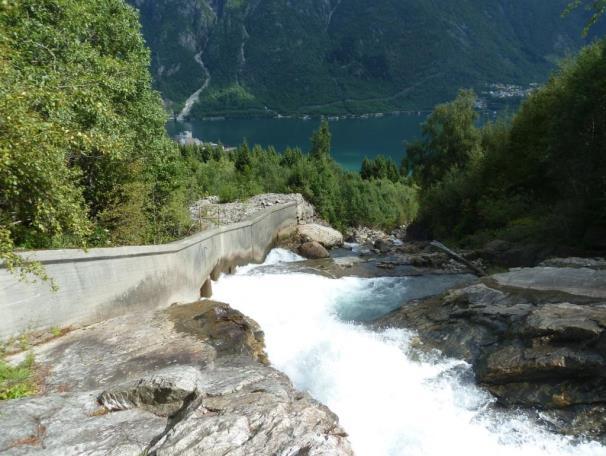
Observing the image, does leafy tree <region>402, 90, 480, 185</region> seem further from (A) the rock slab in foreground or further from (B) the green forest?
(A) the rock slab in foreground

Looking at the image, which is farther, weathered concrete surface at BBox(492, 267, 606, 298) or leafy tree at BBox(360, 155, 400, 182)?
leafy tree at BBox(360, 155, 400, 182)

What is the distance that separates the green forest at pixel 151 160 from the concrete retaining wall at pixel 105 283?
0.56 metres

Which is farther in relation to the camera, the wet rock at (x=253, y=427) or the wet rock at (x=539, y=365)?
the wet rock at (x=539, y=365)

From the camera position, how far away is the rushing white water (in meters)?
6.70

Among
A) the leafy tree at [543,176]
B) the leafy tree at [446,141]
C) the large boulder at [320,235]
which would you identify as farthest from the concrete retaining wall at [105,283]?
the leafy tree at [446,141]

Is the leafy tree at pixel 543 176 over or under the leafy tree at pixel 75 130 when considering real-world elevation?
under

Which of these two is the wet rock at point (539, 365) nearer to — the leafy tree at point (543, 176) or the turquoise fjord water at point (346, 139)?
the leafy tree at point (543, 176)

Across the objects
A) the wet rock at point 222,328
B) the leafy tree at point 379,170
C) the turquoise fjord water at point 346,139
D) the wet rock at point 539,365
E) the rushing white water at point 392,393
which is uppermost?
the wet rock at point 222,328

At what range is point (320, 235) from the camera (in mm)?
25906

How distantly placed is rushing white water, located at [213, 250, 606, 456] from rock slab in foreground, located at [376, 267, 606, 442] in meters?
0.42

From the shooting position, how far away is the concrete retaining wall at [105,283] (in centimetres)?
736

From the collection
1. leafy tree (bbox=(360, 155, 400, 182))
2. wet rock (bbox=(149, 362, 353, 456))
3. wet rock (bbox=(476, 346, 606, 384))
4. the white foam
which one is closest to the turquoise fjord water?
leafy tree (bbox=(360, 155, 400, 182))

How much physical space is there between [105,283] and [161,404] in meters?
3.81

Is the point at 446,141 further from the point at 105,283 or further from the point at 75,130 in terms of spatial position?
the point at 75,130
